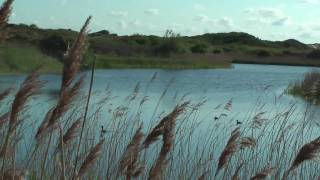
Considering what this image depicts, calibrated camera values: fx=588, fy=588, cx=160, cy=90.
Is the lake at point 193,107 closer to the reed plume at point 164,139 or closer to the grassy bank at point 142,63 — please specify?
the reed plume at point 164,139

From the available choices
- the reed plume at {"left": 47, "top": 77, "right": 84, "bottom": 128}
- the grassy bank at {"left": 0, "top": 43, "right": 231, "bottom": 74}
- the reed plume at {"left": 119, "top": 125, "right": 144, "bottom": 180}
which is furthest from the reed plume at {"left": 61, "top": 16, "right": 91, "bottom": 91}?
the grassy bank at {"left": 0, "top": 43, "right": 231, "bottom": 74}

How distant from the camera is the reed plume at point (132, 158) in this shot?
2.80 meters

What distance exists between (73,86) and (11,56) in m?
44.8

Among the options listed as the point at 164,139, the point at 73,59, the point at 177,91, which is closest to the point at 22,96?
the point at 73,59

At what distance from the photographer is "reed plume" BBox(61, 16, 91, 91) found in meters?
1.91

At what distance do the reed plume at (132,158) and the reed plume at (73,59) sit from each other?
0.90m

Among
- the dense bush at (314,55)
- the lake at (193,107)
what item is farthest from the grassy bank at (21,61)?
the dense bush at (314,55)

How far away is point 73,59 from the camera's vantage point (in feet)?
6.29

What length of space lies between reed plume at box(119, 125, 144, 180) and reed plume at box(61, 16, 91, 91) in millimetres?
897

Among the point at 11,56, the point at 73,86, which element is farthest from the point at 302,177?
the point at 11,56

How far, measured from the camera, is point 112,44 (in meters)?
75.8

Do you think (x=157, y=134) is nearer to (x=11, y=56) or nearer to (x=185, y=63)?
(x=11, y=56)

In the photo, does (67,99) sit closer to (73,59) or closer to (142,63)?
(73,59)

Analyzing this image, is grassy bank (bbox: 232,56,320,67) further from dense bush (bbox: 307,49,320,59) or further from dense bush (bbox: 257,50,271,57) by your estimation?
dense bush (bbox: 307,49,320,59)
